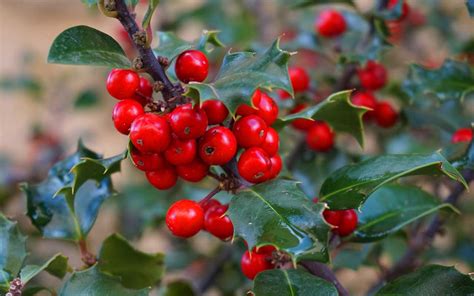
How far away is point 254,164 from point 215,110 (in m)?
0.10

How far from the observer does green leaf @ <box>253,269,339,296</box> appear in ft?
2.78

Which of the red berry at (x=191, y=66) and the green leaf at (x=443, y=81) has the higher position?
the red berry at (x=191, y=66)

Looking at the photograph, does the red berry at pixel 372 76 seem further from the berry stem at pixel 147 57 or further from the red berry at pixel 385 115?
the berry stem at pixel 147 57

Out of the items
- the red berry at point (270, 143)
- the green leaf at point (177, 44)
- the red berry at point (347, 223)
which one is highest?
the green leaf at point (177, 44)

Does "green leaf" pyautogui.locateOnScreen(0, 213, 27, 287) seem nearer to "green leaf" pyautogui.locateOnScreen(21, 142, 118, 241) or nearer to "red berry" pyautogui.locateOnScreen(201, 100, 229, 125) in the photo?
"green leaf" pyautogui.locateOnScreen(21, 142, 118, 241)

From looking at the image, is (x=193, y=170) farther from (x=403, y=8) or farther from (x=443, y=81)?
(x=403, y=8)

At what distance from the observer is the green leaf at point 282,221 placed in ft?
2.59

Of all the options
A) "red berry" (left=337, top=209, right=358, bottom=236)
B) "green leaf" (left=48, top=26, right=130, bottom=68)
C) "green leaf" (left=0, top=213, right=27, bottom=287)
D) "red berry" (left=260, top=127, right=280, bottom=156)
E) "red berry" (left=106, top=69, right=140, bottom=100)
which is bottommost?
"red berry" (left=337, top=209, right=358, bottom=236)

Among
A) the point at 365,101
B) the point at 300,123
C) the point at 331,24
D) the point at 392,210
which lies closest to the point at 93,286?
the point at 392,210

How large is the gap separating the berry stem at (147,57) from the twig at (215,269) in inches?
32.1

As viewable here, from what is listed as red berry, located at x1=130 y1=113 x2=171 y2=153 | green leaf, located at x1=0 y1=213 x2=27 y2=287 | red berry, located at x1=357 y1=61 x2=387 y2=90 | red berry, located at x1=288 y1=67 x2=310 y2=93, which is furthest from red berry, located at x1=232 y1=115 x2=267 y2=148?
red berry, located at x1=357 y1=61 x2=387 y2=90

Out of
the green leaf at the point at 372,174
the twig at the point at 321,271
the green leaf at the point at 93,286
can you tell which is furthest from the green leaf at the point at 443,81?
the green leaf at the point at 93,286

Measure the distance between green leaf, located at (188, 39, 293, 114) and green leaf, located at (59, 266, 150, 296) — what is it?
328mm

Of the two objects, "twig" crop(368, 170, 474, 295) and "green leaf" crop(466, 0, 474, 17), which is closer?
"green leaf" crop(466, 0, 474, 17)
